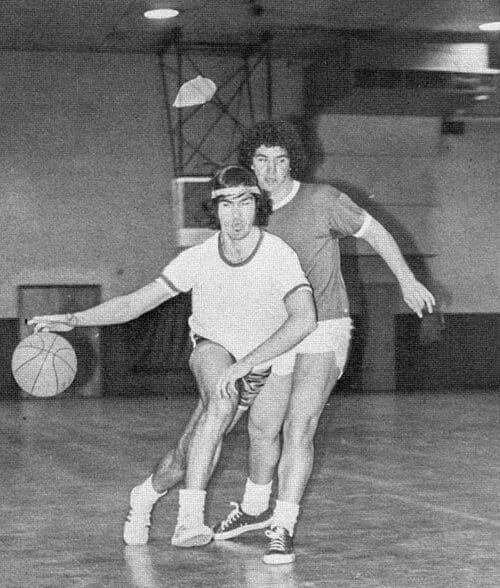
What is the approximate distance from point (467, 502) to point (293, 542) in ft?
6.10

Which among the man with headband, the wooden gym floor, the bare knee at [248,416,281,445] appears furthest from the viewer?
the bare knee at [248,416,281,445]

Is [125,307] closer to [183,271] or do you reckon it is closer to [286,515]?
[183,271]

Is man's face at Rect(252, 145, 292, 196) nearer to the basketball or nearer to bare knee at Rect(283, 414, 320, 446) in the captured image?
bare knee at Rect(283, 414, 320, 446)

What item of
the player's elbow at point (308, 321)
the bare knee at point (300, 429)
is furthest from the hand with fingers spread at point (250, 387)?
the player's elbow at point (308, 321)

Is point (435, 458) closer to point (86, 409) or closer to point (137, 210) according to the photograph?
point (86, 409)

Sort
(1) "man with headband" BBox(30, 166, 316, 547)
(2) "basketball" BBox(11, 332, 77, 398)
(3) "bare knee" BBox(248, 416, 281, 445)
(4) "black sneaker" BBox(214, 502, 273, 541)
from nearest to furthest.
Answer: (1) "man with headband" BBox(30, 166, 316, 547) < (3) "bare knee" BBox(248, 416, 281, 445) < (4) "black sneaker" BBox(214, 502, 273, 541) < (2) "basketball" BBox(11, 332, 77, 398)

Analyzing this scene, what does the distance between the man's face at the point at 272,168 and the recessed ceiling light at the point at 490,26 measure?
11.5 meters

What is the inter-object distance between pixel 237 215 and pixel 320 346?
2.21 ft

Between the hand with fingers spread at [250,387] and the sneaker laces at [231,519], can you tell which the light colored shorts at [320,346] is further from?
the sneaker laces at [231,519]

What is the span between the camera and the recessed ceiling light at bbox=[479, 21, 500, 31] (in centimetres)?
1645

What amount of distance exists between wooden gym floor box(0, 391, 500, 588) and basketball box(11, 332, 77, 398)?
1.87ft

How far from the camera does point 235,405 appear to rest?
536 centimetres

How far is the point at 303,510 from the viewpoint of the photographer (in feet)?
22.0

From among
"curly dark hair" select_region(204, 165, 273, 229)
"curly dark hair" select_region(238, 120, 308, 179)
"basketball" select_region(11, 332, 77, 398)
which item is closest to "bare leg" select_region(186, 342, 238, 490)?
"curly dark hair" select_region(204, 165, 273, 229)
